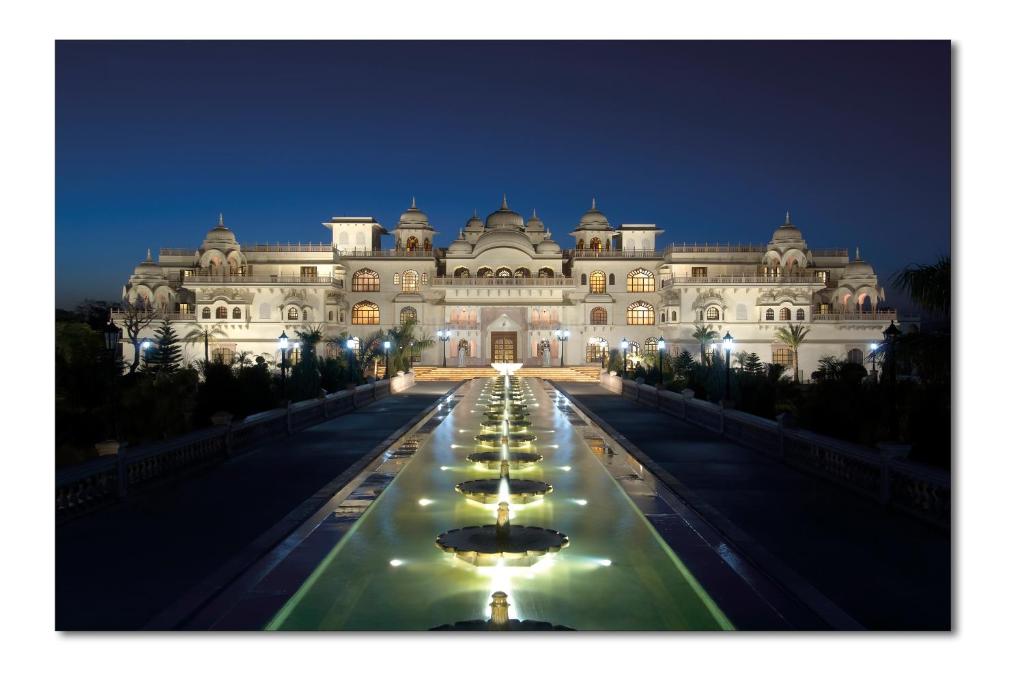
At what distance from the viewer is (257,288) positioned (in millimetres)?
49750

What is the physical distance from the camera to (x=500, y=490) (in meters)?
9.02

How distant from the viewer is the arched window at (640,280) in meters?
53.7

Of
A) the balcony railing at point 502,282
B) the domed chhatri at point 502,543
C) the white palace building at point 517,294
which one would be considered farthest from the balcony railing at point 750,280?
the domed chhatri at point 502,543

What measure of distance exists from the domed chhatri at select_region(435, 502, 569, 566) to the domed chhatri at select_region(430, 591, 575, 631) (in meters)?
0.99

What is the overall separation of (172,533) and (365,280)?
153 ft

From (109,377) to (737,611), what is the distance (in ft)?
43.3

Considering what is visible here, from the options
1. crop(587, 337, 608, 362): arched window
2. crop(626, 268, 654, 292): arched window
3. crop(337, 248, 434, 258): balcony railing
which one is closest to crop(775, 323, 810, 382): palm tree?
crop(626, 268, 654, 292): arched window

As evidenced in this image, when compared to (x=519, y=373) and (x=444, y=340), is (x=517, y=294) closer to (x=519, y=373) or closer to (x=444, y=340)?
(x=444, y=340)

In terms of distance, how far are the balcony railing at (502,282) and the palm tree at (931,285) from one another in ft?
131

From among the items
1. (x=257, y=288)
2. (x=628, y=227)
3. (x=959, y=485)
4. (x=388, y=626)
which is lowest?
(x=388, y=626)

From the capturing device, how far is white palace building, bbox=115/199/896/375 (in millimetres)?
48406

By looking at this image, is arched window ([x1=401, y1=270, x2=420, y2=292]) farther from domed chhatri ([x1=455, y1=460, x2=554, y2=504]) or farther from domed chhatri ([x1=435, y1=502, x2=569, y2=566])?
domed chhatri ([x1=435, y1=502, x2=569, y2=566])
